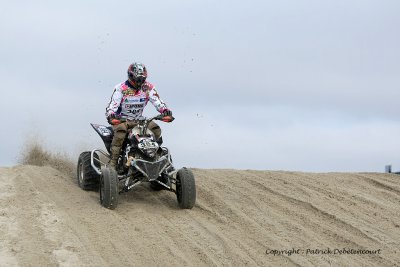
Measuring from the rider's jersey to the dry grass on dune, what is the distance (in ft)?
10.3

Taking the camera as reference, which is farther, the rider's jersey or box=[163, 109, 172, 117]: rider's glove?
the rider's jersey

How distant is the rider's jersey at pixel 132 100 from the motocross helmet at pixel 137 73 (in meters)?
0.21

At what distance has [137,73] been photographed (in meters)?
11.1

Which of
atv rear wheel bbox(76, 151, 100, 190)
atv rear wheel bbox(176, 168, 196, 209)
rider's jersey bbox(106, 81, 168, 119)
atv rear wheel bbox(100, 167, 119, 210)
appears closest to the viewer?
atv rear wheel bbox(100, 167, 119, 210)

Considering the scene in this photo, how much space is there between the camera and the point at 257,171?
13.4 m

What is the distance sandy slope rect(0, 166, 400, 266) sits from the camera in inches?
322

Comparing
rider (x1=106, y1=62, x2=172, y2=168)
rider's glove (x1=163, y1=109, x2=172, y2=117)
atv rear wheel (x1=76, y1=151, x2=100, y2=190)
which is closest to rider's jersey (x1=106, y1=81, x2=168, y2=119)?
rider (x1=106, y1=62, x2=172, y2=168)

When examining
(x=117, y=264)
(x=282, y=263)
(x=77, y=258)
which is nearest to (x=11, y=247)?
(x=77, y=258)

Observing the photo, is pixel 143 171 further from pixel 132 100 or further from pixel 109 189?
pixel 132 100

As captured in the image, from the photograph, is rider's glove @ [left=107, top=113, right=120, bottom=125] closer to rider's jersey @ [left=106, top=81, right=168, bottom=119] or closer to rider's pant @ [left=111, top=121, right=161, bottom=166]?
rider's pant @ [left=111, top=121, right=161, bottom=166]

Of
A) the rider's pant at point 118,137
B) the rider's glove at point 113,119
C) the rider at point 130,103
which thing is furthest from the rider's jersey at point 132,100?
the rider's pant at point 118,137

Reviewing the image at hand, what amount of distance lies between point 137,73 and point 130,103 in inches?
24.2

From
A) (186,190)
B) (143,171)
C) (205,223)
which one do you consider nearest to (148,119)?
(143,171)

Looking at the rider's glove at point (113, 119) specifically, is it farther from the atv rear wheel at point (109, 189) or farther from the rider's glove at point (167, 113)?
the atv rear wheel at point (109, 189)
